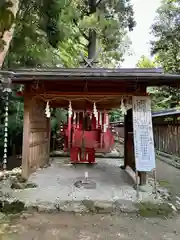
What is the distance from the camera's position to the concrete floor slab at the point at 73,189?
521 centimetres

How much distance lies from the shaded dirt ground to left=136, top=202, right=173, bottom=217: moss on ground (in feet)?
0.67

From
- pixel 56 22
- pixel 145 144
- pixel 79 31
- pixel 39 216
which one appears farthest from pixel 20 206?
pixel 79 31

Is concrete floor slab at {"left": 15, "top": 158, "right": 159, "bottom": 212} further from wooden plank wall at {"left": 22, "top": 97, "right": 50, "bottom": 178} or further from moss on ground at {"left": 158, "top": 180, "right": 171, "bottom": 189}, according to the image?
moss on ground at {"left": 158, "top": 180, "right": 171, "bottom": 189}

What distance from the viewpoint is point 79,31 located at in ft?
42.5

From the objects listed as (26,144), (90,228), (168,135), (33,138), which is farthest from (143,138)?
(168,135)

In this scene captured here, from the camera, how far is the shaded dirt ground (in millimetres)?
3768

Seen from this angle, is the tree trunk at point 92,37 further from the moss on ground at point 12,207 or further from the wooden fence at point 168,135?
the moss on ground at point 12,207

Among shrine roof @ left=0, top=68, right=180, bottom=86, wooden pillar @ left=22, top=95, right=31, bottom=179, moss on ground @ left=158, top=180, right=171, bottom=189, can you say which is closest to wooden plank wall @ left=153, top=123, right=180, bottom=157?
moss on ground @ left=158, top=180, right=171, bottom=189

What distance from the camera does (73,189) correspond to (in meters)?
6.03

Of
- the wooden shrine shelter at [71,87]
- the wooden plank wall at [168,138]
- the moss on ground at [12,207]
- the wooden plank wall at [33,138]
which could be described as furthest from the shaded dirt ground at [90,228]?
the wooden plank wall at [168,138]

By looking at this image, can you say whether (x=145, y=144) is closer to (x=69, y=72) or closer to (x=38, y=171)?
(x=69, y=72)

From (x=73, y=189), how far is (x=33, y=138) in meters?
2.20

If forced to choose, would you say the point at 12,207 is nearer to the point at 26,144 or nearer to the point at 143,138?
the point at 26,144

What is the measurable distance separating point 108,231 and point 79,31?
1087 centimetres
